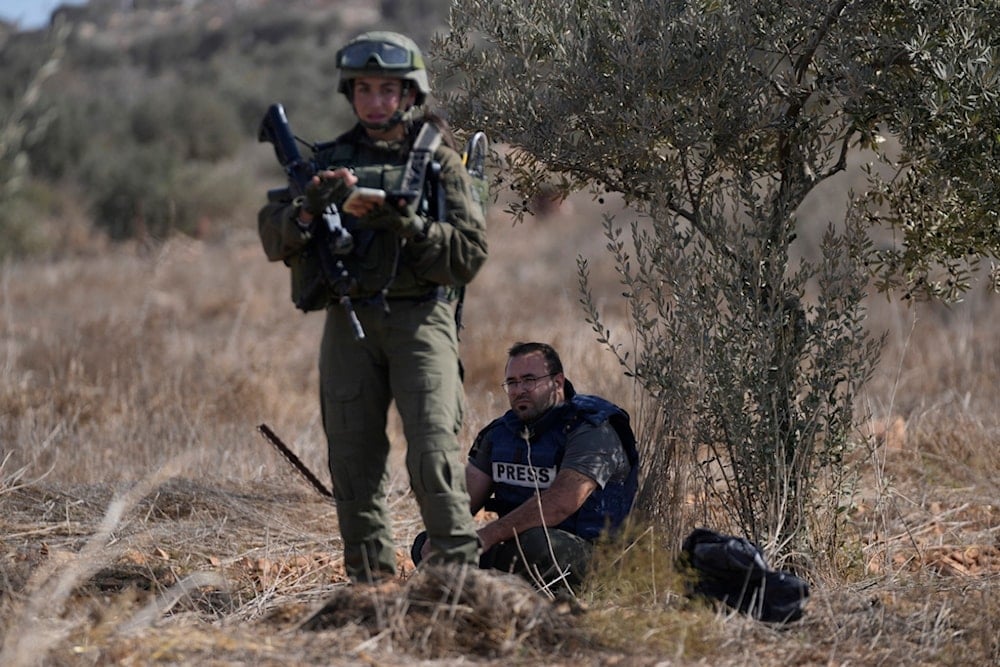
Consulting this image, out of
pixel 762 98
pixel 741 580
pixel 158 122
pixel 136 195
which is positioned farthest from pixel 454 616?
pixel 158 122

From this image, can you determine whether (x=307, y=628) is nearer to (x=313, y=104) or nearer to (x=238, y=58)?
(x=313, y=104)

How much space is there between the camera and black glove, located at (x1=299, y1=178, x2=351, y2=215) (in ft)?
13.0

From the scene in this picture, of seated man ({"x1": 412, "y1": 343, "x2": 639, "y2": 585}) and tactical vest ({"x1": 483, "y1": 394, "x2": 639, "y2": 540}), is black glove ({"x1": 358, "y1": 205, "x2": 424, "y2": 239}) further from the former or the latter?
tactical vest ({"x1": 483, "y1": 394, "x2": 639, "y2": 540})

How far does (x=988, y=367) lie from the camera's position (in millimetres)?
10383

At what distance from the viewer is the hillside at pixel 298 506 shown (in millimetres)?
4043

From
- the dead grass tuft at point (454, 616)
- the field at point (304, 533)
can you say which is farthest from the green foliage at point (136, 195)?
the dead grass tuft at point (454, 616)

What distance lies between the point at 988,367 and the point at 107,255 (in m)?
15.1

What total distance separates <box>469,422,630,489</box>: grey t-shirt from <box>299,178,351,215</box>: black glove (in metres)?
1.63

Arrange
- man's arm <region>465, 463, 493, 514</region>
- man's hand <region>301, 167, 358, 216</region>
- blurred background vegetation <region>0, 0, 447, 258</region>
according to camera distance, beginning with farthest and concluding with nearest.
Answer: blurred background vegetation <region>0, 0, 447, 258</region>
man's arm <region>465, 463, 493, 514</region>
man's hand <region>301, 167, 358, 216</region>

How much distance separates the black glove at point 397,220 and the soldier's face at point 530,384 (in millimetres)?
1418

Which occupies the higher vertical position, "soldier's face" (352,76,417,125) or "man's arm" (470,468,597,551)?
"soldier's face" (352,76,417,125)

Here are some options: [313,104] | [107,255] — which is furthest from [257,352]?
[313,104]

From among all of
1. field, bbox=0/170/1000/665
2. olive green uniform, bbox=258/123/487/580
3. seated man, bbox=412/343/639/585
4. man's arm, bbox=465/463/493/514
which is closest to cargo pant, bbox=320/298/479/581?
olive green uniform, bbox=258/123/487/580

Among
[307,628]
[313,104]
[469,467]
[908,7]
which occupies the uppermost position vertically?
[313,104]
